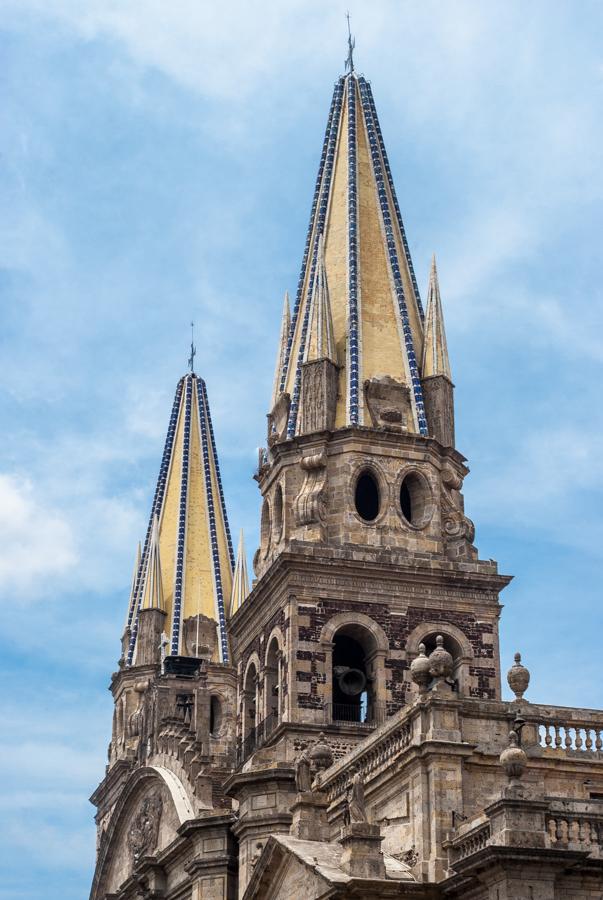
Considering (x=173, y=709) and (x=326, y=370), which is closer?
(x=326, y=370)

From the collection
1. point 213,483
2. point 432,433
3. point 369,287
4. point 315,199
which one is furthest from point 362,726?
point 213,483

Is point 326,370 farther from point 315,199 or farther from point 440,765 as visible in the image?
point 440,765

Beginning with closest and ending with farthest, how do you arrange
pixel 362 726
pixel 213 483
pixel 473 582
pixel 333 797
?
pixel 333 797, pixel 362 726, pixel 473 582, pixel 213 483

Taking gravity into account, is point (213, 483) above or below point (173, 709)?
above

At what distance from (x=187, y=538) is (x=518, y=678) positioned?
3337 cm

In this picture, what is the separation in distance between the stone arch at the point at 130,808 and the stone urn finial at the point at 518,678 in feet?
50.3

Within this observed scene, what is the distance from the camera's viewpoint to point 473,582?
42812 mm

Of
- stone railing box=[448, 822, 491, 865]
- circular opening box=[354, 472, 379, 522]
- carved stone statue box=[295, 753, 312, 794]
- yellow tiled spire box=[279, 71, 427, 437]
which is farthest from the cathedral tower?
stone railing box=[448, 822, 491, 865]

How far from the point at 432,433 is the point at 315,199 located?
348 inches

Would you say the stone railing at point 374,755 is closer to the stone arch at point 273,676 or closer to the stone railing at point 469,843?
the stone railing at point 469,843

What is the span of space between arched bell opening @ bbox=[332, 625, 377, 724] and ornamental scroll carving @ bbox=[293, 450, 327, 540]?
8.85ft

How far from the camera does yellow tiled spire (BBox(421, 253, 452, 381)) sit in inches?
1805

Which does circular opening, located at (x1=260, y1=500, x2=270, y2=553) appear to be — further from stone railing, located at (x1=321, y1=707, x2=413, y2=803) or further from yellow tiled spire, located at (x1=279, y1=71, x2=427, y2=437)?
stone railing, located at (x1=321, y1=707, x2=413, y2=803)

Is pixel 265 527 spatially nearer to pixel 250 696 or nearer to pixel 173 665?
pixel 250 696
